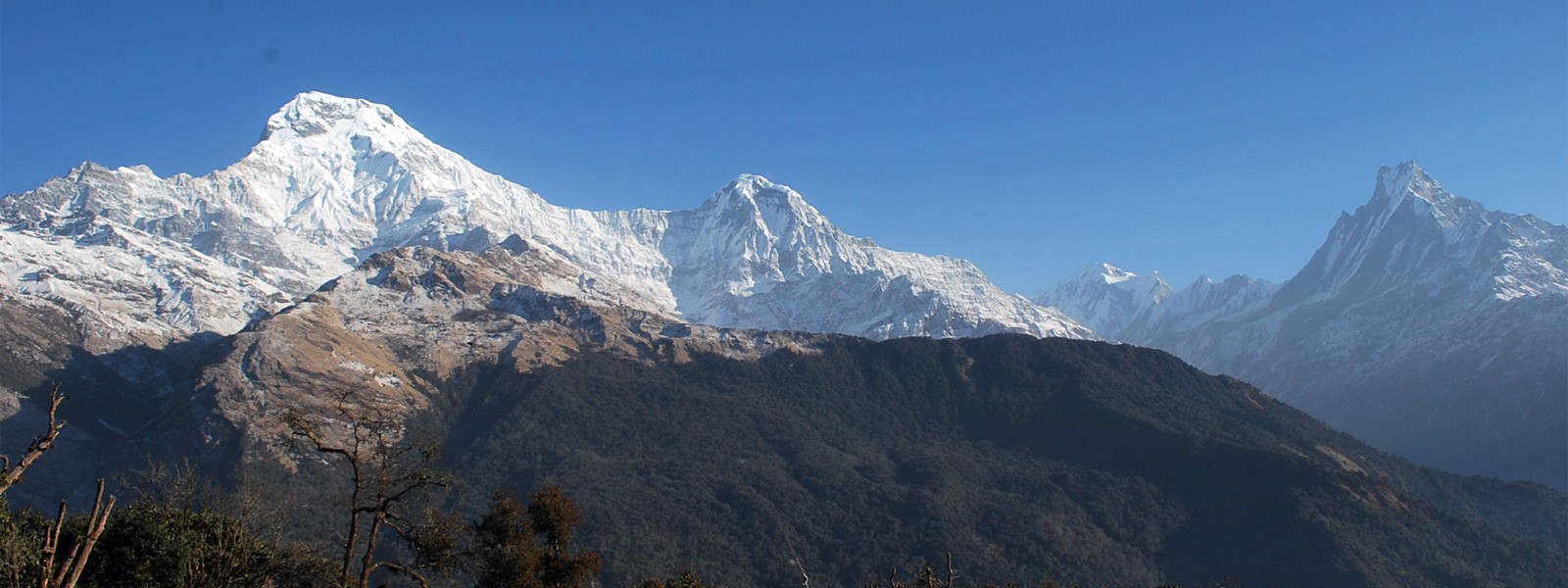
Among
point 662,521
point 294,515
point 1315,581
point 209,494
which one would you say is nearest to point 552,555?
point 209,494

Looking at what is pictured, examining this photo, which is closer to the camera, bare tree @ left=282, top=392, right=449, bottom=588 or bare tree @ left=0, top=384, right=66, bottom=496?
bare tree @ left=0, top=384, right=66, bottom=496

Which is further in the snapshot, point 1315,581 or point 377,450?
point 1315,581

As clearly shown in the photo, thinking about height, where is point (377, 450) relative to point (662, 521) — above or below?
below

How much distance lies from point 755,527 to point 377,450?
16133 cm

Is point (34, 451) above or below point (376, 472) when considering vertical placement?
below

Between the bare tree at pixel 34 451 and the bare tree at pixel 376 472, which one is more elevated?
the bare tree at pixel 376 472

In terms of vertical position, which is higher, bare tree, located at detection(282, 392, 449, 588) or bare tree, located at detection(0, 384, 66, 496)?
bare tree, located at detection(282, 392, 449, 588)

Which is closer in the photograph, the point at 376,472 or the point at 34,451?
the point at 34,451

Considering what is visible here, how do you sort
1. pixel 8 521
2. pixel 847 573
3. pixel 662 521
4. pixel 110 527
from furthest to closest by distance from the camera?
1. pixel 662 521
2. pixel 847 573
3. pixel 110 527
4. pixel 8 521

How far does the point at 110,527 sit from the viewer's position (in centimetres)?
5194

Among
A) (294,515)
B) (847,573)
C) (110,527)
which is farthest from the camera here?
(847,573)

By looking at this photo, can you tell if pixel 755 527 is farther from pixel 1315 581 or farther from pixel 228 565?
pixel 228 565

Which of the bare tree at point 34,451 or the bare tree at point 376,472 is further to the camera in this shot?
the bare tree at point 376,472

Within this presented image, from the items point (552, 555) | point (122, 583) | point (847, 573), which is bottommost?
point (122, 583)
